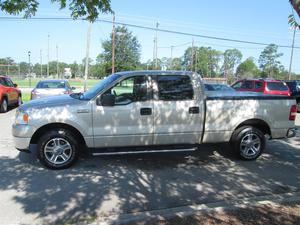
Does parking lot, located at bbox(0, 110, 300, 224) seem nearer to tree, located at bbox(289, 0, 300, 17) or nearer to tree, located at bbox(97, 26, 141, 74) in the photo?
tree, located at bbox(289, 0, 300, 17)

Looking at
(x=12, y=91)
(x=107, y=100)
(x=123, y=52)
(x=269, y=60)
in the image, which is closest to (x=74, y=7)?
(x=107, y=100)

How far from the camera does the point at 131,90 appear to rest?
20.1 ft

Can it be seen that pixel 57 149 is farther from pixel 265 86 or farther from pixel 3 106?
pixel 265 86

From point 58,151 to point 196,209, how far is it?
2991 millimetres

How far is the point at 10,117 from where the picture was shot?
509 inches

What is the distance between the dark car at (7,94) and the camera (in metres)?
14.1

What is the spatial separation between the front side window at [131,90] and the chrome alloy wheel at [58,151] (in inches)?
50.6

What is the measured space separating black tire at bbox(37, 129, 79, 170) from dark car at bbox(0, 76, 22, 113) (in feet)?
30.9

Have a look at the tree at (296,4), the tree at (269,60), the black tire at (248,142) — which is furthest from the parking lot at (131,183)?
the tree at (269,60)

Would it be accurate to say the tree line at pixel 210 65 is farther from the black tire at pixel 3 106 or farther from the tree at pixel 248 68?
the black tire at pixel 3 106

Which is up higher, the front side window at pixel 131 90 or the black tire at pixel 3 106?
the front side window at pixel 131 90

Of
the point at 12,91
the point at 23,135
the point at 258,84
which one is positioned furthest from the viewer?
the point at 258,84

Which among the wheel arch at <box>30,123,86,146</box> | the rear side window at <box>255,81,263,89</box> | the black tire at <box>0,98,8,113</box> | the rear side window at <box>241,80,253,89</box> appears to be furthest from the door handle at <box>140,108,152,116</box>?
→ the rear side window at <box>241,80,253,89</box>

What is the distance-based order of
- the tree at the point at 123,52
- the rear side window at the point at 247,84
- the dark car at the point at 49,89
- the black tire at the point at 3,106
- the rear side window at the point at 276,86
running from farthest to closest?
1. the tree at the point at 123,52
2. the rear side window at the point at 247,84
3. the rear side window at the point at 276,86
4. the black tire at the point at 3,106
5. the dark car at the point at 49,89
